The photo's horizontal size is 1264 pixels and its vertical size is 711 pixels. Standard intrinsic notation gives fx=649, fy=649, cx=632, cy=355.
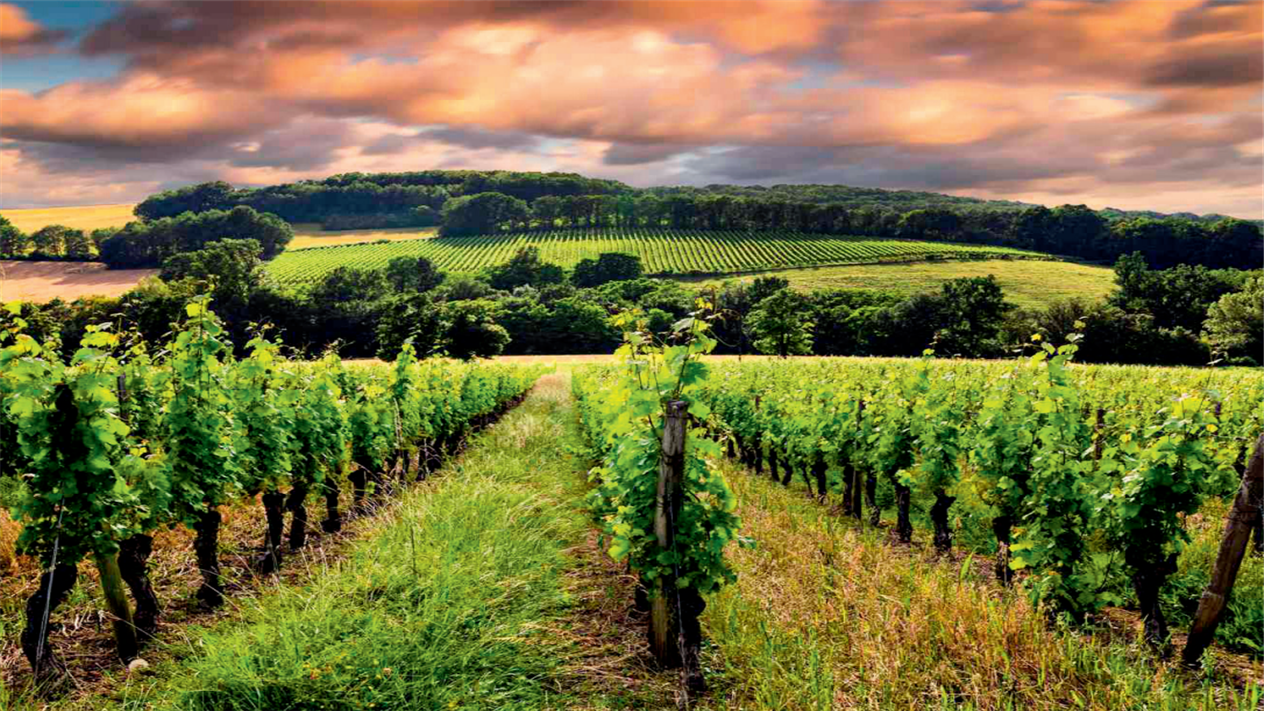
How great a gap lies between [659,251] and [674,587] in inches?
4056

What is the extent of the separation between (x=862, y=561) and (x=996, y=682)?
245cm

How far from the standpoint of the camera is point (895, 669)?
4.30 m

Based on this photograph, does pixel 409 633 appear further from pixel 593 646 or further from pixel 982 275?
pixel 982 275

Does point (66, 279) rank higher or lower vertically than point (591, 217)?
lower

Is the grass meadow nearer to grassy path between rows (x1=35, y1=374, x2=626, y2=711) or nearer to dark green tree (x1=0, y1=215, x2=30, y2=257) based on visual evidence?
grassy path between rows (x1=35, y1=374, x2=626, y2=711)

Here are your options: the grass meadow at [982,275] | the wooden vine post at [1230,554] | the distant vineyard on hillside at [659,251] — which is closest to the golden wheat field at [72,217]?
the distant vineyard on hillside at [659,251]

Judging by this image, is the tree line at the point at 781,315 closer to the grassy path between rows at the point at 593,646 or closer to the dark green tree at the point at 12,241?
the dark green tree at the point at 12,241

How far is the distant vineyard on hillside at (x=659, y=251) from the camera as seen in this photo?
307ft

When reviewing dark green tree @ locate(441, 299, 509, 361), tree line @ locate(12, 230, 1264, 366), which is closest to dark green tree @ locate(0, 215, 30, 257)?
tree line @ locate(12, 230, 1264, 366)

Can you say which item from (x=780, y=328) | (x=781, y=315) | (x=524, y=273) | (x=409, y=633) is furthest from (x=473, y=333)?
(x=409, y=633)

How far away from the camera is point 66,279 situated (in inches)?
3081

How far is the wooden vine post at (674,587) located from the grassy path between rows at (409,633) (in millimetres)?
828

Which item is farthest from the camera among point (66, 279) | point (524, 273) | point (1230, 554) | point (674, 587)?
point (524, 273)

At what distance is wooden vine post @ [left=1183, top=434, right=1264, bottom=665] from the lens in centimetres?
485
